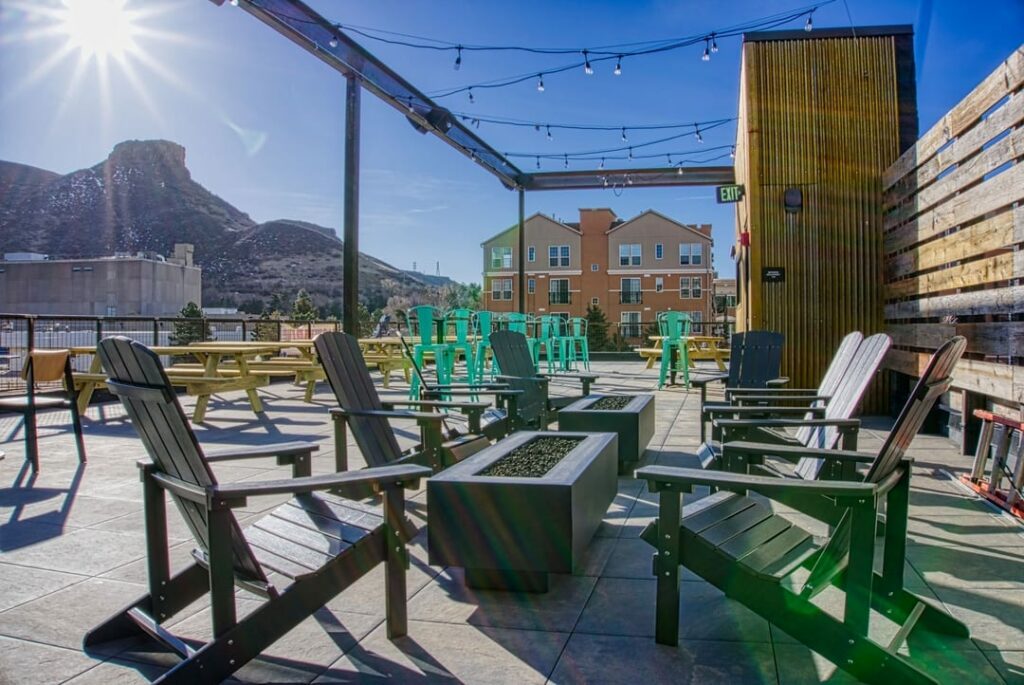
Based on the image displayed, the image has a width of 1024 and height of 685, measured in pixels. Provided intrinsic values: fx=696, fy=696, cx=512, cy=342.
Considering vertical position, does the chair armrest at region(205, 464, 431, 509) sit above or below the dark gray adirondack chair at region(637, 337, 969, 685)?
above

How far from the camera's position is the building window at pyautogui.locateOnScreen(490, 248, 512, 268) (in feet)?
126

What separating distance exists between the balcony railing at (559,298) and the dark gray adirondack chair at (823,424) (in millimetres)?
34659

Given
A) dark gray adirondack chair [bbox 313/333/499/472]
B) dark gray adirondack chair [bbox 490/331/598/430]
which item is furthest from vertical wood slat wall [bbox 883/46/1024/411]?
dark gray adirondack chair [bbox 313/333/499/472]

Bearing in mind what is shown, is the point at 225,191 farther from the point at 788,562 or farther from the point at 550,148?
the point at 788,562

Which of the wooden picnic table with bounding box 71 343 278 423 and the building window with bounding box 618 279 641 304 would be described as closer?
the wooden picnic table with bounding box 71 343 278 423

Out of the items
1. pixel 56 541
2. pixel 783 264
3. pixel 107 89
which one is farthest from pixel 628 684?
pixel 107 89

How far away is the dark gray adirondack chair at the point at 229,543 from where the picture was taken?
169cm

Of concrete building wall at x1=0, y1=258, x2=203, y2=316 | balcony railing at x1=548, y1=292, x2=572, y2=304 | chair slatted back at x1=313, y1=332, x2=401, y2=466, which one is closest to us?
chair slatted back at x1=313, y1=332, x2=401, y2=466

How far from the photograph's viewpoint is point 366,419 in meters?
3.29

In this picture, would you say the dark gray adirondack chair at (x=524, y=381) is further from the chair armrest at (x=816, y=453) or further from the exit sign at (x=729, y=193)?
the exit sign at (x=729, y=193)

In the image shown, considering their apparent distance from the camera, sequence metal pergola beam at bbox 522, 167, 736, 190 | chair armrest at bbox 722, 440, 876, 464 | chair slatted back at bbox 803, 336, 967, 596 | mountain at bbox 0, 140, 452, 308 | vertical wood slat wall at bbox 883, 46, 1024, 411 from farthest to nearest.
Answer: mountain at bbox 0, 140, 452, 308 → metal pergola beam at bbox 522, 167, 736, 190 → vertical wood slat wall at bbox 883, 46, 1024, 411 → chair armrest at bbox 722, 440, 876, 464 → chair slatted back at bbox 803, 336, 967, 596

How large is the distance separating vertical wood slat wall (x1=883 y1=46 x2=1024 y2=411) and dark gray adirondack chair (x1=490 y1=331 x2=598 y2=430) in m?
2.61

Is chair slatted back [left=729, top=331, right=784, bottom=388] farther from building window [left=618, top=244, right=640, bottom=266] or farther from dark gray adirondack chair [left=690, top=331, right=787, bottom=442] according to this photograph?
building window [left=618, top=244, right=640, bottom=266]

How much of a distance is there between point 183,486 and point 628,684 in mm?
1240
